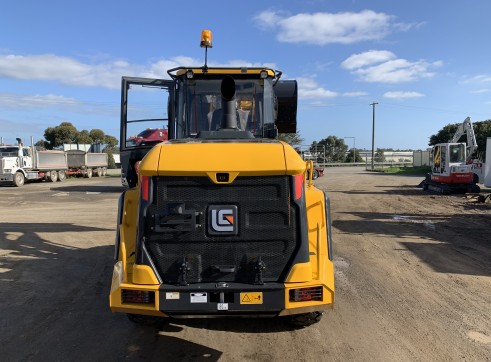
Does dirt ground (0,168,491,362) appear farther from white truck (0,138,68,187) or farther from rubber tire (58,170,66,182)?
rubber tire (58,170,66,182)

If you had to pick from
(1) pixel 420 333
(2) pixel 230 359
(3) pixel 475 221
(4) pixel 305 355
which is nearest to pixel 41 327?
(2) pixel 230 359

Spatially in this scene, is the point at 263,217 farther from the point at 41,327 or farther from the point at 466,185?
the point at 466,185

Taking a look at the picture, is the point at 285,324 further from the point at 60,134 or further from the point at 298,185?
the point at 60,134

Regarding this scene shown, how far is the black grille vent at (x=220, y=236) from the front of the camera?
11.8 ft

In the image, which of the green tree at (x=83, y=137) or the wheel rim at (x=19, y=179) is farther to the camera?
the green tree at (x=83, y=137)

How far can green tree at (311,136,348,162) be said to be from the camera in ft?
233

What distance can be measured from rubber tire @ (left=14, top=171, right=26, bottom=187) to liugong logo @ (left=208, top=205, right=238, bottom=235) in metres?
26.9

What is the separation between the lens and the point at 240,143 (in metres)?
3.83

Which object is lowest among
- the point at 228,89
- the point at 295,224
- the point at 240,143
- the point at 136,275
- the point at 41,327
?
the point at 41,327

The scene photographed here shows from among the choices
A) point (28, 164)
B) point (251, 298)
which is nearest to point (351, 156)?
point (28, 164)

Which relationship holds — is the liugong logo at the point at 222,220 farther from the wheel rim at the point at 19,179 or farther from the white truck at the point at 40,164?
the wheel rim at the point at 19,179

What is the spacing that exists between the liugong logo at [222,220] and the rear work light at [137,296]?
71 cm

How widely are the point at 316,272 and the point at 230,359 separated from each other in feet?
3.77

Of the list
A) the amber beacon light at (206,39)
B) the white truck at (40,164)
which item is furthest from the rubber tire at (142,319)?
the white truck at (40,164)
